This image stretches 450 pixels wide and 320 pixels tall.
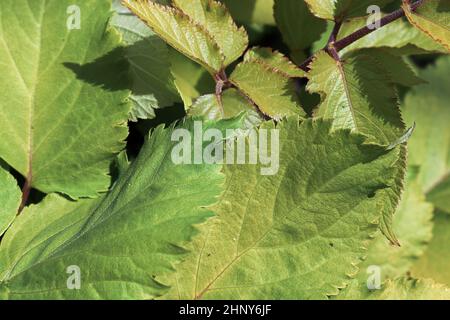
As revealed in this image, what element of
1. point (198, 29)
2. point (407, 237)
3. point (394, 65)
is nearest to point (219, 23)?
point (198, 29)

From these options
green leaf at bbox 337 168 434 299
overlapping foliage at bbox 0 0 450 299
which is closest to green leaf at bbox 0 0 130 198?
overlapping foliage at bbox 0 0 450 299

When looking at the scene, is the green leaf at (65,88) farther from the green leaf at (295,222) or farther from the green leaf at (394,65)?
the green leaf at (394,65)

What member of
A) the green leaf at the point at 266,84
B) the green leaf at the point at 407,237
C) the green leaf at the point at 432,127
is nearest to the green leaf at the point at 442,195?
the green leaf at the point at 432,127

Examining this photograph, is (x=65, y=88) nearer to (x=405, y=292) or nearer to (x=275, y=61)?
(x=275, y=61)

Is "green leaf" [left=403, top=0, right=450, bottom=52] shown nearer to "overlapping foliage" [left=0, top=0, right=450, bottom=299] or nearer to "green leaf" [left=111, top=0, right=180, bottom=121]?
"overlapping foliage" [left=0, top=0, right=450, bottom=299]

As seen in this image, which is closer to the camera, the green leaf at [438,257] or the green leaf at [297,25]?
the green leaf at [297,25]

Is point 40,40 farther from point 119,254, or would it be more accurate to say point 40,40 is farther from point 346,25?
point 346,25
